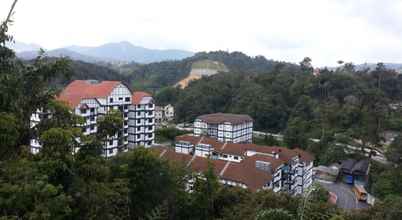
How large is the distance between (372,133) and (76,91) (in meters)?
20.8

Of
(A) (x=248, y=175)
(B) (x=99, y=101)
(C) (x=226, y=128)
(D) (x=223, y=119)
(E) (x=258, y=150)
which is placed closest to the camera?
(A) (x=248, y=175)

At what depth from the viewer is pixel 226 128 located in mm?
26672

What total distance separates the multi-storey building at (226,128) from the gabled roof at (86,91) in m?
9.02

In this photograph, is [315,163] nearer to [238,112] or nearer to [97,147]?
[238,112]

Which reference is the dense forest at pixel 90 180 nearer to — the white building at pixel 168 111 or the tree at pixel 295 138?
the tree at pixel 295 138

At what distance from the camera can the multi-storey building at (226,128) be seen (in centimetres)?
2667

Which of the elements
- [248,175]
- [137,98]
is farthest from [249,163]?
[137,98]

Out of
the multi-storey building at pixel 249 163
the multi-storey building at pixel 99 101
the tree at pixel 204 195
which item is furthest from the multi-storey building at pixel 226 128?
the tree at pixel 204 195

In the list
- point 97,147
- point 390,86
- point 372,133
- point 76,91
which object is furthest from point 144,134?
point 390,86

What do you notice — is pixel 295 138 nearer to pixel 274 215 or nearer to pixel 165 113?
pixel 165 113

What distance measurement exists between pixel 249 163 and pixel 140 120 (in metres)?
9.70

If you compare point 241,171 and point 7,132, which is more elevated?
point 7,132

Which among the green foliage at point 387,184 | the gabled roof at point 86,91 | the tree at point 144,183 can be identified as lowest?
the green foliage at point 387,184

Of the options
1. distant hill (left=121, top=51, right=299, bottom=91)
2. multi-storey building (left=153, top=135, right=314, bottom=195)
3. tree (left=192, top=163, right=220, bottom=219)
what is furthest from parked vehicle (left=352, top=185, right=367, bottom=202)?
distant hill (left=121, top=51, right=299, bottom=91)
